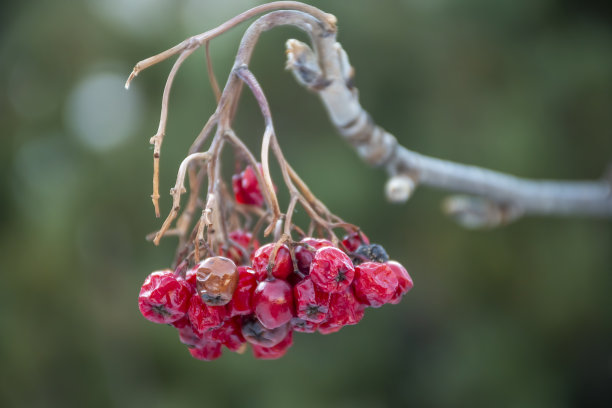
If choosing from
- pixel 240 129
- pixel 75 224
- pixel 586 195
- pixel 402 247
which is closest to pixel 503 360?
pixel 402 247

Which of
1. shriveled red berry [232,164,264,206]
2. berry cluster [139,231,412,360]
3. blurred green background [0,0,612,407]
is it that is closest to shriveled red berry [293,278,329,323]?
berry cluster [139,231,412,360]

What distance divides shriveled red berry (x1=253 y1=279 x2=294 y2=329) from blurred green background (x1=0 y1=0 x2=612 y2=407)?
7.82 feet

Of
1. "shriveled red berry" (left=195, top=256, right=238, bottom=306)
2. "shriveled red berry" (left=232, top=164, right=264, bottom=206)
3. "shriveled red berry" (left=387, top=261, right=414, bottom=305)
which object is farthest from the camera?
"shriveled red berry" (left=232, top=164, right=264, bottom=206)

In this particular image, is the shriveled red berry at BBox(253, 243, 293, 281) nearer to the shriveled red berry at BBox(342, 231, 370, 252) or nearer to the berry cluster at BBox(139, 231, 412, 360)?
the berry cluster at BBox(139, 231, 412, 360)

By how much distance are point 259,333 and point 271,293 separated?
8 cm

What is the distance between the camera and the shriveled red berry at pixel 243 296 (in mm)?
760

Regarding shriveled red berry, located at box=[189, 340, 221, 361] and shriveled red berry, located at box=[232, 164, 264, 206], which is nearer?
shriveled red berry, located at box=[189, 340, 221, 361]

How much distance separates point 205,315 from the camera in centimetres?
75

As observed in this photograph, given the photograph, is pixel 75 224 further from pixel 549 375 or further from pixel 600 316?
pixel 600 316

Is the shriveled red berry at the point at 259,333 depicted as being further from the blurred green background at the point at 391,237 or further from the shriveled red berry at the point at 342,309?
the blurred green background at the point at 391,237

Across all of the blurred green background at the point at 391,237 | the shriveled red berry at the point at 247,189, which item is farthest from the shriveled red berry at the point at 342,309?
the blurred green background at the point at 391,237

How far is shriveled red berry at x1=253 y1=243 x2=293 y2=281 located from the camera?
759mm

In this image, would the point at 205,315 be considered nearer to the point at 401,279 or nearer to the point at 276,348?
the point at 276,348

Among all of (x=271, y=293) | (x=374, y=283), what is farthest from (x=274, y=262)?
(x=374, y=283)
